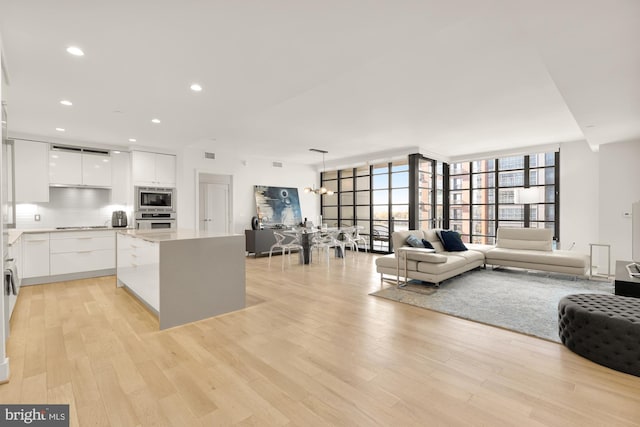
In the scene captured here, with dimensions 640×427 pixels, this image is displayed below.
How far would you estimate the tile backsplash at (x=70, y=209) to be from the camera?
208 inches

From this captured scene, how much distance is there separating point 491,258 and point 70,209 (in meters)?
8.21

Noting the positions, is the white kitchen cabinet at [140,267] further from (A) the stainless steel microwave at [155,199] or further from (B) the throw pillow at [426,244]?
(B) the throw pillow at [426,244]

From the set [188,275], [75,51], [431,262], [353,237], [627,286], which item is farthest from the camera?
[353,237]

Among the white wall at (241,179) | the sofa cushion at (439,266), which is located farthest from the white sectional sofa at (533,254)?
the white wall at (241,179)

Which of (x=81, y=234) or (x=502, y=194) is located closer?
(x=81, y=234)

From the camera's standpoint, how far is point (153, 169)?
244 inches

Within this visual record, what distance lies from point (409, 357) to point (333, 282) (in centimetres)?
265

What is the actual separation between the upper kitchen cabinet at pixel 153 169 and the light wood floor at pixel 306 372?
3093 mm

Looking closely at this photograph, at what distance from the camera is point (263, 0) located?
6.24ft

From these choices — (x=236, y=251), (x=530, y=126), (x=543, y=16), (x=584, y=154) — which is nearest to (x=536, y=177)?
(x=584, y=154)

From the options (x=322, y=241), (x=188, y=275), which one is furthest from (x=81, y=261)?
(x=322, y=241)

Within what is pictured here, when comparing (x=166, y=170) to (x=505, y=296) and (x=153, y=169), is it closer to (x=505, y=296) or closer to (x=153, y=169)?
(x=153, y=169)

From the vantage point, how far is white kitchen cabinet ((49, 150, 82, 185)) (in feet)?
17.3

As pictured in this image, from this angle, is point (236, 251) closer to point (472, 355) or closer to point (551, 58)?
point (472, 355)
